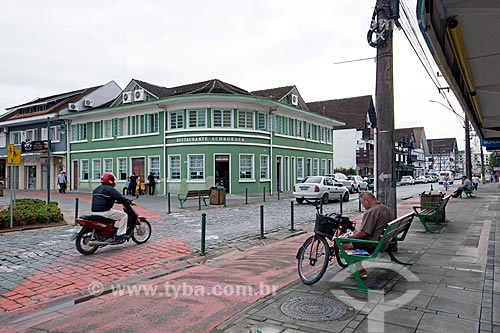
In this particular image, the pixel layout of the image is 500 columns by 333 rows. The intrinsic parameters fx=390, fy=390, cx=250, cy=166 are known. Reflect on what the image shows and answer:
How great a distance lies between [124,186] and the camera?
96.4ft

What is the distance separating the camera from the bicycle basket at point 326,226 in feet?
19.2

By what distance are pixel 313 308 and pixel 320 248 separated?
4.47 feet

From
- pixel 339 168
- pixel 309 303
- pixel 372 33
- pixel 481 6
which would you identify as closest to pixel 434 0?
pixel 481 6

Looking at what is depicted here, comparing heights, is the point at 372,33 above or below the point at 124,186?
above

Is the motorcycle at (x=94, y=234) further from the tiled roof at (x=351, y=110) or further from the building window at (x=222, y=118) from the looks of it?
the tiled roof at (x=351, y=110)

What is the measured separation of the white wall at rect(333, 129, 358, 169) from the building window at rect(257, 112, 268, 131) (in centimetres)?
2533

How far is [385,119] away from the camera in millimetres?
7434

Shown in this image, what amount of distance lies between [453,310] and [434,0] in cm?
392

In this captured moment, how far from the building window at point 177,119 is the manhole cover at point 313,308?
22.8 meters

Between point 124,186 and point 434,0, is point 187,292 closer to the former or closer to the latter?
point 434,0

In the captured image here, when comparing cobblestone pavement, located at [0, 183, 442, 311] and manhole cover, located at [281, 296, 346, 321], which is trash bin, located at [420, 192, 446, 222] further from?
manhole cover, located at [281, 296, 346, 321]

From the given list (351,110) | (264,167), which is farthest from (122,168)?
(351,110)

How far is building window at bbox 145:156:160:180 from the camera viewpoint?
1107 inches

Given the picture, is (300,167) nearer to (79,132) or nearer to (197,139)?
(197,139)
